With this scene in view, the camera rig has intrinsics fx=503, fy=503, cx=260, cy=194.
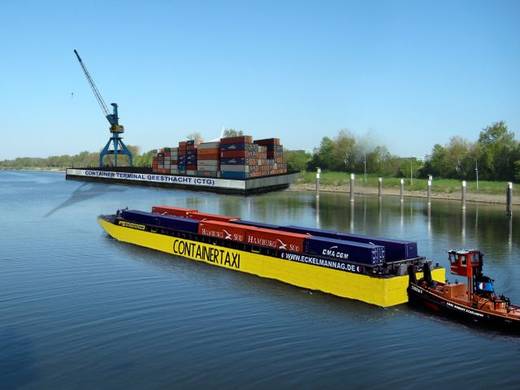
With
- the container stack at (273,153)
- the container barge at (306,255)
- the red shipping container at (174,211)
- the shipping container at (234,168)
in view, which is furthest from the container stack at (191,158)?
the container barge at (306,255)

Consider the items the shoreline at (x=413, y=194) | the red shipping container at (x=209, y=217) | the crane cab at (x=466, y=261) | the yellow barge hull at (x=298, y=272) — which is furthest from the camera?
the shoreline at (x=413, y=194)

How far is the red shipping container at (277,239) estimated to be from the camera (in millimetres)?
37312

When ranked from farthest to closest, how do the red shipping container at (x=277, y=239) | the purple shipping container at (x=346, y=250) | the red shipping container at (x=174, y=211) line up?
the red shipping container at (x=174, y=211), the red shipping container at (x=277, y=239), the purple shipping container at (x=346, y=250)

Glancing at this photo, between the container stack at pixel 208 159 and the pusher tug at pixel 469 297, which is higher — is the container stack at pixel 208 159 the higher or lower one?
the higher one

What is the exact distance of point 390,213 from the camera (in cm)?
9194

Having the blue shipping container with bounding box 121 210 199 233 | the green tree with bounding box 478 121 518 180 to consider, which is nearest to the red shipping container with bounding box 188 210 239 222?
the blue shipping container with bounding box 121 210 199 233

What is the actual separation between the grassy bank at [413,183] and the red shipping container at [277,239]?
300 feet

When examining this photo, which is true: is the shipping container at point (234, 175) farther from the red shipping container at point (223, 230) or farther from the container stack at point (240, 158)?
the red shipping container at point (223, 230)

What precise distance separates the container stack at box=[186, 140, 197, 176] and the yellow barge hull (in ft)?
262

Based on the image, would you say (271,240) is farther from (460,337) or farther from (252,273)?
(460,337)

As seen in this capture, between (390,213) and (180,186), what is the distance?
62.1m

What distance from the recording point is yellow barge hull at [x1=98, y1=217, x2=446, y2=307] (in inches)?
1254

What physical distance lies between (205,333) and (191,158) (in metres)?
109

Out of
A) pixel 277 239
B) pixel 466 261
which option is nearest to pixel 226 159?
pixel 277 239
